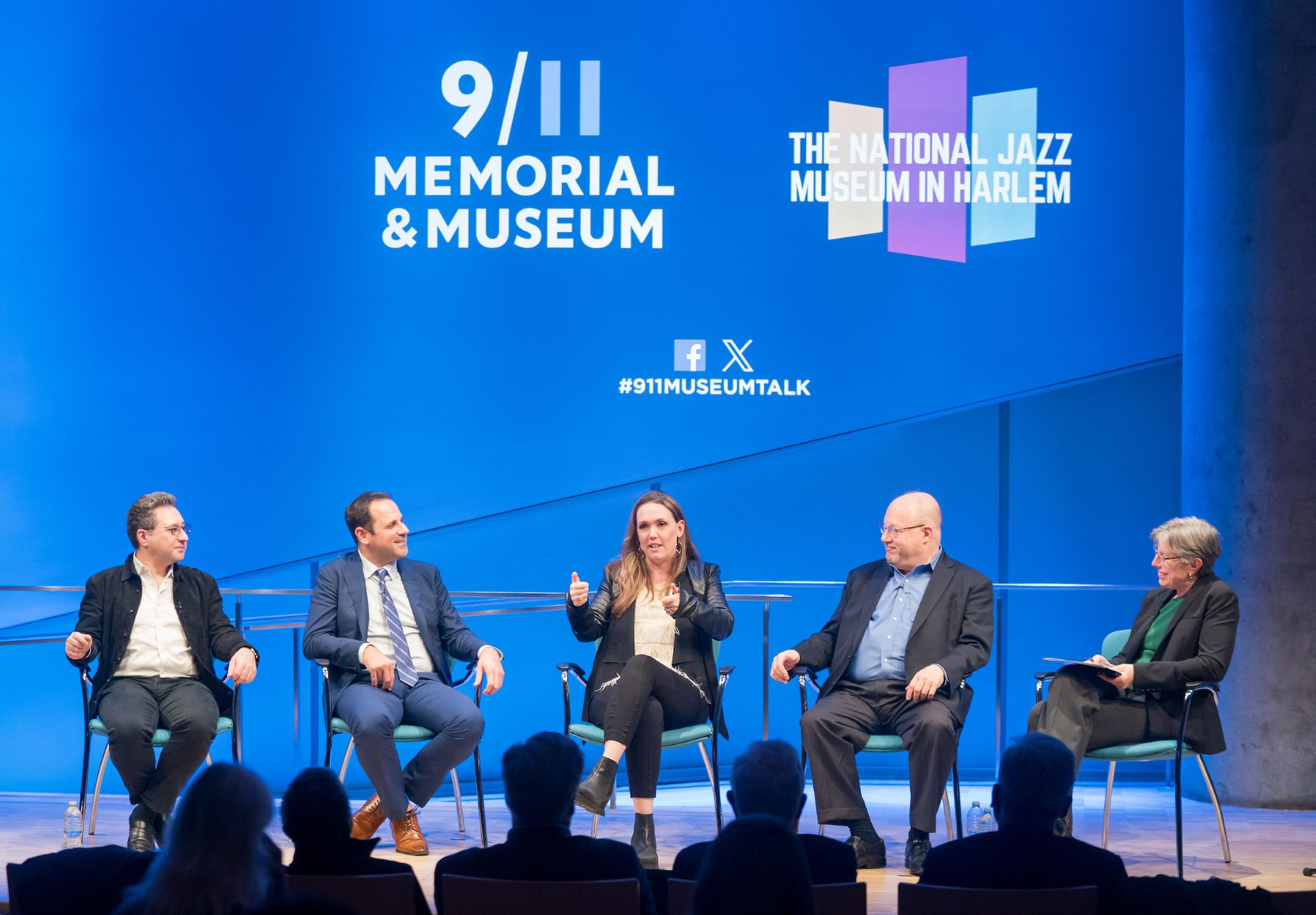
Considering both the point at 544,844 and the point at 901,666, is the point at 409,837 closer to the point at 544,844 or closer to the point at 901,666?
the point at 901,666

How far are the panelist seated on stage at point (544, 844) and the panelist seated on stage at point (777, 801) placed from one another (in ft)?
0.36

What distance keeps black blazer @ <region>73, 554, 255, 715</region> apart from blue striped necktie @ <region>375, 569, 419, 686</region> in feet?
1.46

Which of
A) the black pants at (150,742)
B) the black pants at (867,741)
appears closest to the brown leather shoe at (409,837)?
the black pants at (150,742)

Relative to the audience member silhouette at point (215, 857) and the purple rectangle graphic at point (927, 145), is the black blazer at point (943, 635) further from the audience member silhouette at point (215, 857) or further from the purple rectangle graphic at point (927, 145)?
the audience member silhouette at point (215, 857)

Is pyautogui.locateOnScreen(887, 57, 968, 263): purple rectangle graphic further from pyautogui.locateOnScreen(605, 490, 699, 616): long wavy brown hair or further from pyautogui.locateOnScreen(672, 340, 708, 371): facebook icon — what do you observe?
pyautogui.locateOnScreen(605, 490, 699, 616): long wavy brown hair

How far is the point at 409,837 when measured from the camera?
170 inches

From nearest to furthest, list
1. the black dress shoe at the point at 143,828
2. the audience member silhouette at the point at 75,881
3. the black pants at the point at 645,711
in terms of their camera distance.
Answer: the audience member silhouette at the point at 75,881
the black dress shoe at the point at 143,828
the black pants at the point at 645,711

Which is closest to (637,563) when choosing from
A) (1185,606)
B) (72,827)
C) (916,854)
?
(916,854)

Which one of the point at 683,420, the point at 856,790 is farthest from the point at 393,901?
the point at 683,420

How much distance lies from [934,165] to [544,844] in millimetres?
4261

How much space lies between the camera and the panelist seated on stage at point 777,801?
2.49 m

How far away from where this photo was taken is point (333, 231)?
19.8 ft

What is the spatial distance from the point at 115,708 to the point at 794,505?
319cm

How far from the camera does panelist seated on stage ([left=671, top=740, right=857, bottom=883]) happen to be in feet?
8.18
